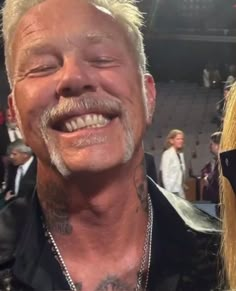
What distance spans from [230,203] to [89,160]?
24 cm

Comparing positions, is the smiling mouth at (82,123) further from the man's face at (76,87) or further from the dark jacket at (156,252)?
the dark jacket at (156,252)

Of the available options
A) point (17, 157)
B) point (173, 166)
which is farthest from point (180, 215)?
point (173, 166)

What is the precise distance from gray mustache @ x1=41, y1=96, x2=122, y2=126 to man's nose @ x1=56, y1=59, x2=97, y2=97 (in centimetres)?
1

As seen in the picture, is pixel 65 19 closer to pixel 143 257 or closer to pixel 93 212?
pixel 93 212

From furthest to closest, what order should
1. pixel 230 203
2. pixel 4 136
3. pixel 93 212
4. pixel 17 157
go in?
pixel 4 136, pixel 17 157, pixel 93 212, pixel 230 203

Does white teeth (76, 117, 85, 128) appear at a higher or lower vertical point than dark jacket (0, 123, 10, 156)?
higher

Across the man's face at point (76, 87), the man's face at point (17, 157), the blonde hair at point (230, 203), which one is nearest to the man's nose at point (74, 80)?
the man's face at point (76, 87)

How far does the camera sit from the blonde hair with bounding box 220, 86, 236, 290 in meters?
1.01

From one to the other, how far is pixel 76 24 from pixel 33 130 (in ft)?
0.67

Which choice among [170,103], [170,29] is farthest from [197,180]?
[170,29]

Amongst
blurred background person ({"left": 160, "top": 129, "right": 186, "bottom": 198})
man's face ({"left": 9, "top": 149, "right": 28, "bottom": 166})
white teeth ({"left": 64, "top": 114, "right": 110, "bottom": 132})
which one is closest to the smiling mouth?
white teeth ({"left": 64, "top": 114, "right": 110, "bottom": 132})

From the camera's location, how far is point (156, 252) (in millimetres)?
1141

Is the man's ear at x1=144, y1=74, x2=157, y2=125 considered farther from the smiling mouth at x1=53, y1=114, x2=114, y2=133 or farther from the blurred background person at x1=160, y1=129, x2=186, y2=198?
the blurred background person at x1=160, y1=129, x2=186, y2=198

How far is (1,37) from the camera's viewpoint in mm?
1262
